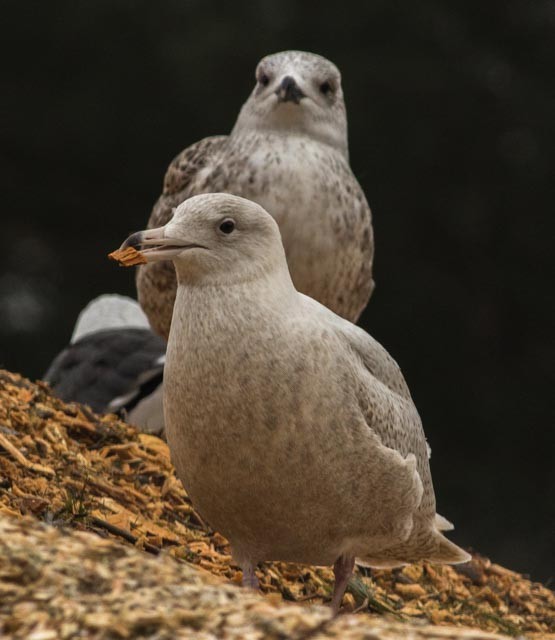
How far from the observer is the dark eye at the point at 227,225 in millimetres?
3182

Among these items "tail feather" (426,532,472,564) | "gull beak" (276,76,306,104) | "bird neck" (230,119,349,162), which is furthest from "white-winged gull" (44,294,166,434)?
"tail feather" (426,532,472,564)

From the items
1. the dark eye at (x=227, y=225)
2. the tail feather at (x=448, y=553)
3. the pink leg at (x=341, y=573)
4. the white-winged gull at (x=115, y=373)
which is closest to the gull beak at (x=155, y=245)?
the dark eye at (x=227, y=225)

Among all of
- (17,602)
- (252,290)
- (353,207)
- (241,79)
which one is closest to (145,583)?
(17,602)

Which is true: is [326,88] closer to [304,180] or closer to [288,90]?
[288,90]

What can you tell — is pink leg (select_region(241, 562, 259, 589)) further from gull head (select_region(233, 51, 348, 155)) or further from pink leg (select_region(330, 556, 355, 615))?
gull head (select_region(233, 51, 348, 155))

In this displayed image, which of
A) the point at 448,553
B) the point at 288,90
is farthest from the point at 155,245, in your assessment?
the point at 288,90

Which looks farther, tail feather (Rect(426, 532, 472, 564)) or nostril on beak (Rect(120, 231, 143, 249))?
tail feather (Rect(426, 532, 472, 564))

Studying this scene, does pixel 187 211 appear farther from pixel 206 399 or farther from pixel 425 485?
pixel 425 485

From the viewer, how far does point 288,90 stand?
5.04 meters

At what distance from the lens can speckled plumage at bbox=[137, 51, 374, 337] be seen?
496cm

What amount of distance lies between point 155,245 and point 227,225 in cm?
20

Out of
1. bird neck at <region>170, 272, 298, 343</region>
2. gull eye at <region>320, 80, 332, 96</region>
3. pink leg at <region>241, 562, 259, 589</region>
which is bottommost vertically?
pink leg at <region>241, 562, 259, 589</region>

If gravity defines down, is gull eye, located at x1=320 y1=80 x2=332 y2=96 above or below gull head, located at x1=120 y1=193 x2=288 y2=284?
above

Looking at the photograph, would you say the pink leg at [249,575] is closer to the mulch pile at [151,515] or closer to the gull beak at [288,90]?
the mulch pile at [151,515]
